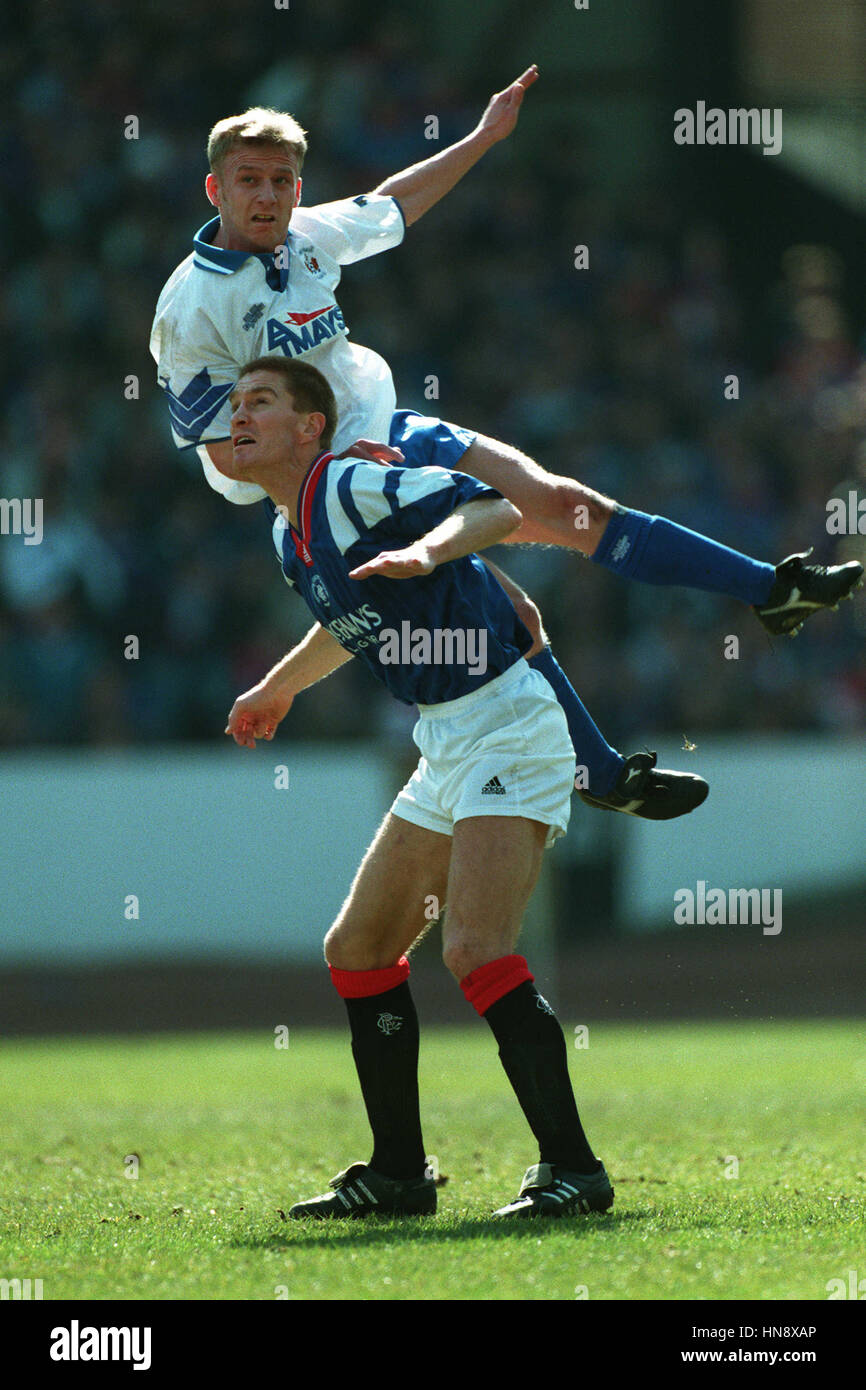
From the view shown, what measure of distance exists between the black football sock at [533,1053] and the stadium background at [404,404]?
8.64 metres

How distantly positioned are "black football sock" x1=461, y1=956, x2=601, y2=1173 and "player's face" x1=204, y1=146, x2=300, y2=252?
2.32 meters

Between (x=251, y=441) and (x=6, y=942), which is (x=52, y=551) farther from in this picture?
Answer: (x=251, y=441)

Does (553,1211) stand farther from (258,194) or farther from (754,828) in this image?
(754,828)

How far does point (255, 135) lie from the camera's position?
5.47 m

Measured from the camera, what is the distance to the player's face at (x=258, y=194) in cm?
549

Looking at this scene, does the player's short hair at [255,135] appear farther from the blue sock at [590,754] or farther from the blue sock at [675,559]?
the blue sock at [590,754]

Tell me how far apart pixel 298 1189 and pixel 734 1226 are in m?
1.63

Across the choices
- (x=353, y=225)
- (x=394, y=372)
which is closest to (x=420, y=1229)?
(x=353, y=225)

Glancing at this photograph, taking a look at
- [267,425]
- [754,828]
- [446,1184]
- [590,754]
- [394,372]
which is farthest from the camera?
[394,372]

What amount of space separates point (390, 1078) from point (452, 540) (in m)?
1.67

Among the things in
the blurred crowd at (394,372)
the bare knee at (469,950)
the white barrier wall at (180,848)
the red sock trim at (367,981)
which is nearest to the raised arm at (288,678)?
the red sock trim at (367,981)

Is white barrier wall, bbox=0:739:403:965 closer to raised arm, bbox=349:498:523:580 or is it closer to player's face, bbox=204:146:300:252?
player's face, bbox=204:146:300:252

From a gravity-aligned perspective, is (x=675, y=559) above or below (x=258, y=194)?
below

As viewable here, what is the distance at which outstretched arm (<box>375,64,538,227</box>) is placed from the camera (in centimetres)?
628
